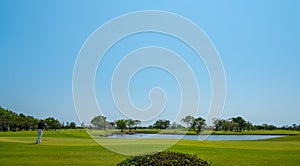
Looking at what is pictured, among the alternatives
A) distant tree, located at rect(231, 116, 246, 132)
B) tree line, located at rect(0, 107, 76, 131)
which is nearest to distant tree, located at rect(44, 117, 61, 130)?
tree line, located at rect(0, 107, 76, 131)

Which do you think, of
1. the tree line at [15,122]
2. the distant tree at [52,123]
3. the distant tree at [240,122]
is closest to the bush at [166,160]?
the tree line at [15,122]

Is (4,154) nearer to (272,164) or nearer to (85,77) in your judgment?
(85,77)

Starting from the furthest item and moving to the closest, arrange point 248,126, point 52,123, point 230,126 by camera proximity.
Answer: point 248,126 → point 230,126 → point 52,123

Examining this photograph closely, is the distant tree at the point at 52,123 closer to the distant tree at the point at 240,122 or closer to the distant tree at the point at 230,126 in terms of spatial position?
the distant tree at the point at 230,126

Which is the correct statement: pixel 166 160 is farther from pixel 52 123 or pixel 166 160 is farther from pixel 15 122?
pixel 52 123

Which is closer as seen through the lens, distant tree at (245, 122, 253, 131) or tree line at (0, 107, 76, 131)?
tree line at (0, 107, 76, 131)

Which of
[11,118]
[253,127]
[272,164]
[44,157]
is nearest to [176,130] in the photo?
[272,164]

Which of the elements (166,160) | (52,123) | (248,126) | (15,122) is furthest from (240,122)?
(166,160)

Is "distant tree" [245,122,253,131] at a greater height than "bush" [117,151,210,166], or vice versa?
"distant tree" [245,122,253,131]

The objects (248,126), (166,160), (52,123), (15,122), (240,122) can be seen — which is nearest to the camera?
(166,160)

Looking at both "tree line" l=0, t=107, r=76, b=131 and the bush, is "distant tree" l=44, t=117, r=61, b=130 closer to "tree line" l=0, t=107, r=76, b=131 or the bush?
"tree line" l=0, t=107, r=76, b=131

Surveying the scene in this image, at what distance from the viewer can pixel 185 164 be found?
1094 centimetres

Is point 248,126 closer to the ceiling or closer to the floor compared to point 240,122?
A: closer to the floor

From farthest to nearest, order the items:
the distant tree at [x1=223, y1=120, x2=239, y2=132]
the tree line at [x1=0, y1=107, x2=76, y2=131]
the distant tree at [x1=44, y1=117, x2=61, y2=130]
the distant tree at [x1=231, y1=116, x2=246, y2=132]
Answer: the distant tree at [x1=231, y1=116, x2=246, y2=132] < the distant tree at [x1=223, y1=120, x2=239, y2=132] < the distant tree at [x1=44, y1=117, x2=61, y2=130] < the tree line at [x1=0, y1=107, x2=76, y2=131]
